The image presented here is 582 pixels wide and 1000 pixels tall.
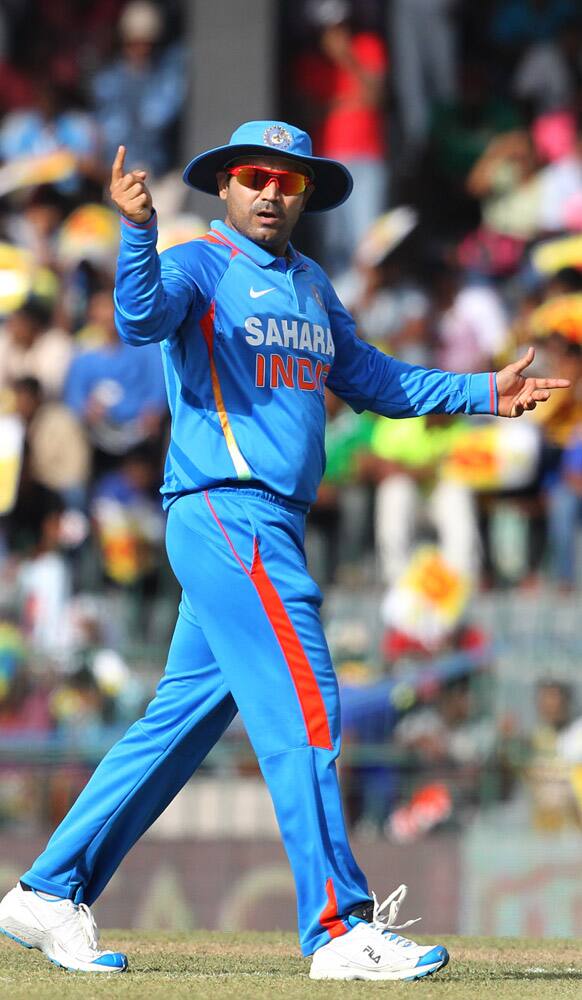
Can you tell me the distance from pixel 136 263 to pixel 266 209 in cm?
66

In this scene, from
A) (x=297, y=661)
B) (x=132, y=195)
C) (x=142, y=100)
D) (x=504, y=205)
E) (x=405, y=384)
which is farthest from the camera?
(x=142, y=100)

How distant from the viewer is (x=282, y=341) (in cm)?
530

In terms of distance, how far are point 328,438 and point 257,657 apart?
22.3 feet

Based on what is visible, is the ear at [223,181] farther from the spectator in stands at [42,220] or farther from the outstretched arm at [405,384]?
the spectator in stands at [42,220]

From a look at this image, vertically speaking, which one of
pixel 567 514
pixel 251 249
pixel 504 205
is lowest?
pixel 567 514

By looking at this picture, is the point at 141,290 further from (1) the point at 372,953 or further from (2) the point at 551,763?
(2) the point at 551,763

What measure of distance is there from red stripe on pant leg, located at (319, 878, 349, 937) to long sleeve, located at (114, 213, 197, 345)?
1544 mm

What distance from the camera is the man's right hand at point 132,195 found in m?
4.86

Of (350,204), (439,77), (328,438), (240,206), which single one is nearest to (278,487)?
(240,206)

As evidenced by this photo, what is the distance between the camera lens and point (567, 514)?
11.1m

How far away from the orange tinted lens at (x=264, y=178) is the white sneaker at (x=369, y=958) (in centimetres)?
208

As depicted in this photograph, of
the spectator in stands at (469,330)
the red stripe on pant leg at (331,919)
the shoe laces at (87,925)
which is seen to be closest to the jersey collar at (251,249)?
the red stripe on pant leg at (331,919)

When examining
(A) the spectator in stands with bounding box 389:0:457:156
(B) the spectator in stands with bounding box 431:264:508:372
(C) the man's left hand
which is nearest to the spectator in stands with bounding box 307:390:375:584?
(B) the spectator in stands with bounding box 431:264:508:372

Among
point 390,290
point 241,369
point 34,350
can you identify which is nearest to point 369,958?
point 241,369
